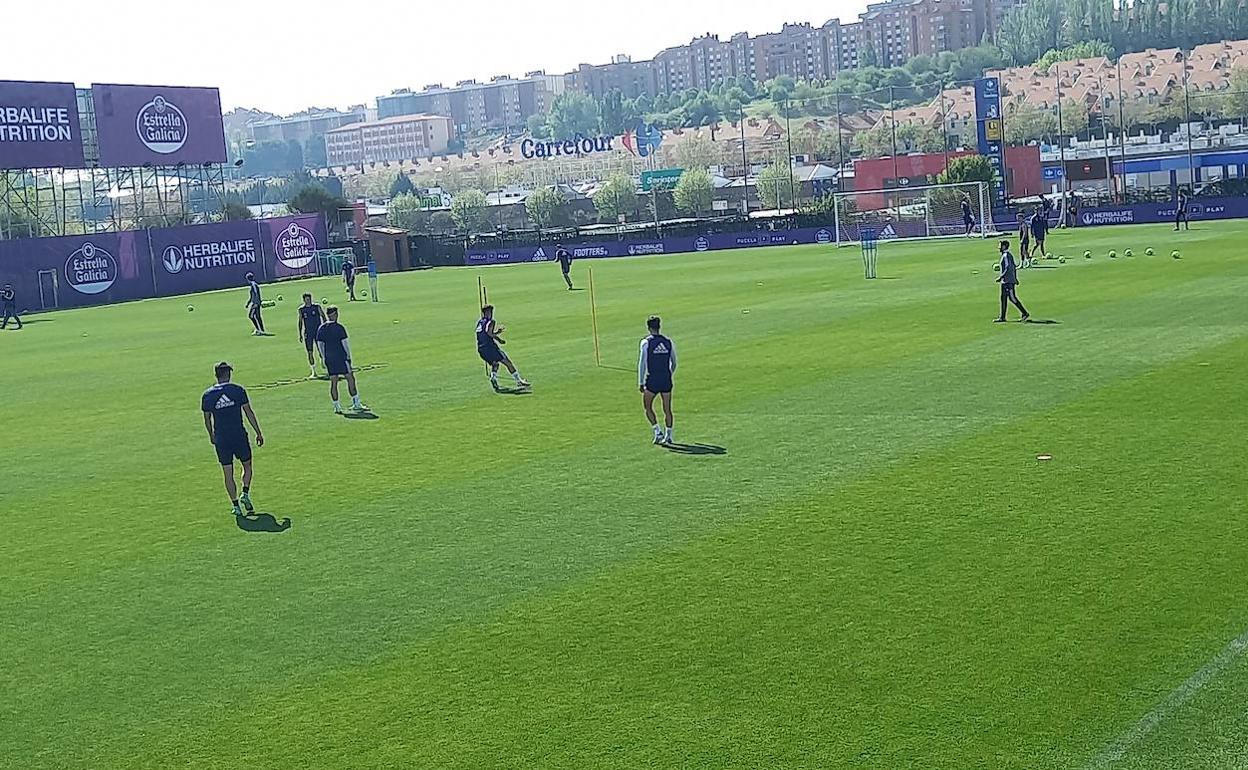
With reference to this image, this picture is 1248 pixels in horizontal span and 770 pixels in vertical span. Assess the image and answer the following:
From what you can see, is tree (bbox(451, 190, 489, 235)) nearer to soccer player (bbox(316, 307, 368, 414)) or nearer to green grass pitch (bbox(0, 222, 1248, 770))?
green grass pitch (bbox(0, 222, 1248, 770))

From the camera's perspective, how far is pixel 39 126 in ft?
237

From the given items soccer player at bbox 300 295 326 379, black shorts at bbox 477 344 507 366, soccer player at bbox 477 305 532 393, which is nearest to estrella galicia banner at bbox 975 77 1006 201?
soccer player at bbox 300 295 326 379

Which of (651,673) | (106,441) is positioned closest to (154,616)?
(651,673)

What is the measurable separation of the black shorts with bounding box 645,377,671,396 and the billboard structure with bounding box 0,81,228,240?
58942mm

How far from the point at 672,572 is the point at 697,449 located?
6237 mm

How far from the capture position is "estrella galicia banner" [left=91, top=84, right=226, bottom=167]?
76.3 metres

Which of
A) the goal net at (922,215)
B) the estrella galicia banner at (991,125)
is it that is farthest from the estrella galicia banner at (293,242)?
the estrella galicia banner at (991,125)

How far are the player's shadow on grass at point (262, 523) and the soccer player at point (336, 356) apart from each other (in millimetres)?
8086

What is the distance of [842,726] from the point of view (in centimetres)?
950

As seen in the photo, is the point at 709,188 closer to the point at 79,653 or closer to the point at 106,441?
the point at 106,441

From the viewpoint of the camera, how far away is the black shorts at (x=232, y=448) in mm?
17312

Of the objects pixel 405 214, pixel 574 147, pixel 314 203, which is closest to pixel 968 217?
pixel 314 203

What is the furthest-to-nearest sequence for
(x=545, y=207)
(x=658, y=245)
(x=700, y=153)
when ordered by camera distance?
1. (x=700, y=153)
2. (x=545, y=207)
3. (x=658, y=245)

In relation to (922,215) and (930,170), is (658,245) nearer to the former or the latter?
(922,215)
